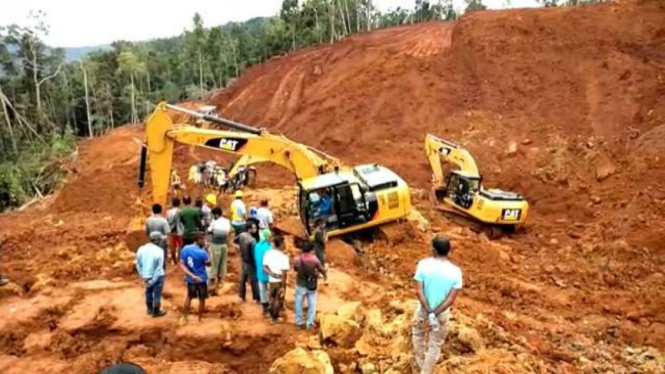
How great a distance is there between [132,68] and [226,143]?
45170 millimetres

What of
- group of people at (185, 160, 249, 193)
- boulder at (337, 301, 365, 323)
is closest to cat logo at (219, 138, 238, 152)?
boulder at (337, 301, 365, 323)

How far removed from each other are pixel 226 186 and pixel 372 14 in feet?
136

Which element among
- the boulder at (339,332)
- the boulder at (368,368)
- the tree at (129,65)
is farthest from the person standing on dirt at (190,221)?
the tree at (129,65)

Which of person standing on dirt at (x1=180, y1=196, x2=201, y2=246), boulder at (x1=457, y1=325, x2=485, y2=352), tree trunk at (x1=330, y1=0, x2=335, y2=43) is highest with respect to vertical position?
tree trunk at (x1=330, y1=0, x2=335, y2=43)

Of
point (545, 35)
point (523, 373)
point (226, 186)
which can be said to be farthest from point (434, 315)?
point (545, 35)

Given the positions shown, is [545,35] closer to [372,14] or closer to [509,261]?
[509,261]

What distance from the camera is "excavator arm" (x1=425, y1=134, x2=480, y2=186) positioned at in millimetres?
17891

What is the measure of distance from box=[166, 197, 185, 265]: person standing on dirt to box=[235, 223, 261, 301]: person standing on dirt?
1.68 m

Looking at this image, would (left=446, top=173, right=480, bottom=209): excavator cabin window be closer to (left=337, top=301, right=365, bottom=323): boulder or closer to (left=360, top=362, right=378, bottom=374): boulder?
(left=337, top=301, right=365, bottom=323): boulder

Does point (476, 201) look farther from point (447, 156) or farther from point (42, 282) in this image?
point (42, 282)

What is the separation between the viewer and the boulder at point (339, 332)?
884 centimetres

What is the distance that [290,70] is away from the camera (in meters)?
35.5

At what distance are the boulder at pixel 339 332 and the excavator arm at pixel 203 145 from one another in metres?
6.01

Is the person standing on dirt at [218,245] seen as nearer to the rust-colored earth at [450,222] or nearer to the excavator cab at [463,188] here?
the rust-colored earth at [450,222]
